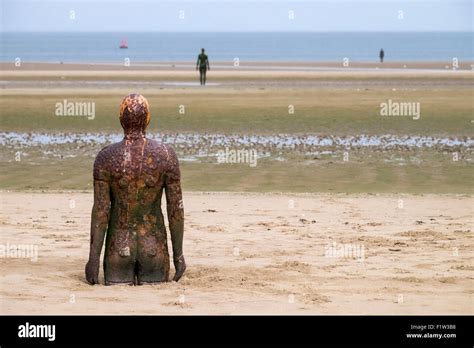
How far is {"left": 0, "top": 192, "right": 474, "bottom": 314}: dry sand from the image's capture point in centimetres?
1086

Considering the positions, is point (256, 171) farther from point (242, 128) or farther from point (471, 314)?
point (471, 314)

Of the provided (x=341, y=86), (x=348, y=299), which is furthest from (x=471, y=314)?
(x=341, y=86)

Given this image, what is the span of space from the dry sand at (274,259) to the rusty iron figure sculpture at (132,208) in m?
0.23

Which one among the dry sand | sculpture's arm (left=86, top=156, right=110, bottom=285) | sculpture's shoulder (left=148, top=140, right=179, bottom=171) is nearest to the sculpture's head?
sculpture's shoulder (left=148, top=140, right=179, bottom=171)

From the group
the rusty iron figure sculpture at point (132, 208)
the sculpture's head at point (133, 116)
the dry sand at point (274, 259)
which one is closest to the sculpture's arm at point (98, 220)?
the rusty iron figure sculpture at point (132, 208)

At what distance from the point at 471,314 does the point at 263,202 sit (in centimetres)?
746

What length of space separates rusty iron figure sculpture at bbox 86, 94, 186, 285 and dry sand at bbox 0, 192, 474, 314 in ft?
0.75

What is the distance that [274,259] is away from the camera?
13078mm

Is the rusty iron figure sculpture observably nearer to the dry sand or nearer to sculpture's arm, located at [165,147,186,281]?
sculpture's arm, located at [165,147,186,281]

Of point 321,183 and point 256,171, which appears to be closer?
point 321,183

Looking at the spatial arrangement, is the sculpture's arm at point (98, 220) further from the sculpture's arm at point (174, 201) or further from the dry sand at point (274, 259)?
the sculpture's arm at point (174, 201)

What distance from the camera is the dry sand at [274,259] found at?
35.6 ft
